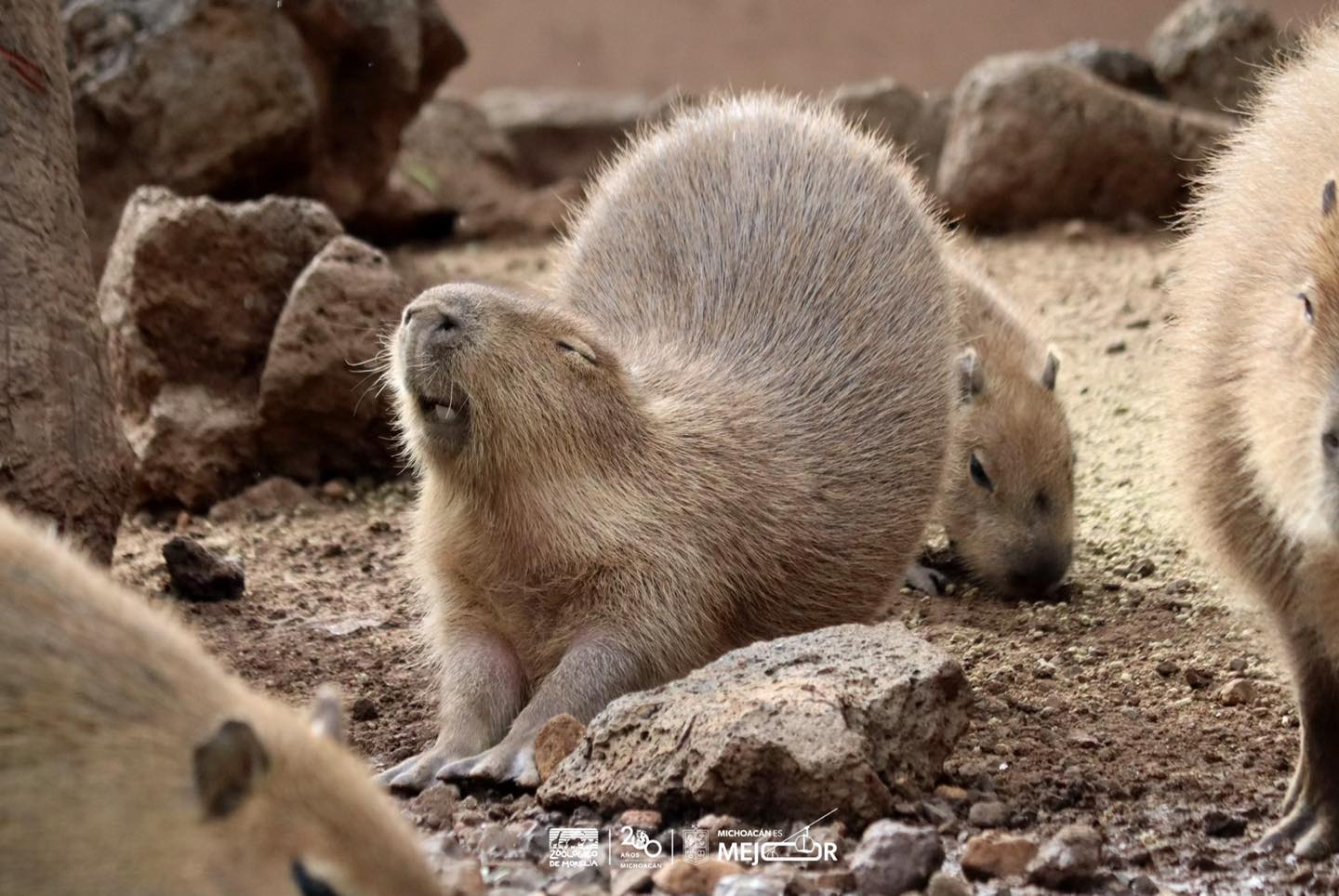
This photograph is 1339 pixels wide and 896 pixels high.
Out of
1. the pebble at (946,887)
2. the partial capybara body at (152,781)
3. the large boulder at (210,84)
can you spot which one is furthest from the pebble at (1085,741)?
the large boulder at (210,84)

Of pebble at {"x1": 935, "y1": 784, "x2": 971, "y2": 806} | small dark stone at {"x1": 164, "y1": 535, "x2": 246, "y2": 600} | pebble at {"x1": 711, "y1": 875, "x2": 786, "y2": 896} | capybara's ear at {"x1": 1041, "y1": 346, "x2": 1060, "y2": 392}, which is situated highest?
pebble at {"x1": 711, "y1": 875, "x2": 786, "y2": 896}

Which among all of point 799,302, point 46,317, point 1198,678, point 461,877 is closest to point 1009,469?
point 799,302

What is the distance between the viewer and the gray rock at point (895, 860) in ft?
10.0

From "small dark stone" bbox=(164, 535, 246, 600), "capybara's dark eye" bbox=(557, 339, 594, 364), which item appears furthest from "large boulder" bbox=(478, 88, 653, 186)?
"capybara's dark eye" bbox=(557, 339, 594, 364)

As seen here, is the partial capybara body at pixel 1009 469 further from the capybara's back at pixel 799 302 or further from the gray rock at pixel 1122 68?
the gray rock at pixel 1122 68

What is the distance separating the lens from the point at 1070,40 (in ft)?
40.8

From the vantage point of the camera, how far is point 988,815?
3529mm

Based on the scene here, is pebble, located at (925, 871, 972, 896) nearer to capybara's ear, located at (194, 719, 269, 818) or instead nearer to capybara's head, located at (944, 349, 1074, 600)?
capybara's ear, located at (194, 719, 269, 818)

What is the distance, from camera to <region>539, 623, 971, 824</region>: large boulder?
3.38 m

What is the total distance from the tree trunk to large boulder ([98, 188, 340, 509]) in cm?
166

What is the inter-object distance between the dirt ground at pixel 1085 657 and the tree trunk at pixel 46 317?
64 centimetres

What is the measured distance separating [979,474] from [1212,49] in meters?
5.02

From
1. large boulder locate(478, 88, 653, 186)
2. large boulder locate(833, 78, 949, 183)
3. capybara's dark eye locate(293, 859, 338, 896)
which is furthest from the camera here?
large boulder locate(478, 88, 653, 186)

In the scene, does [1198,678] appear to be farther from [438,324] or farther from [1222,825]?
[438,324]
